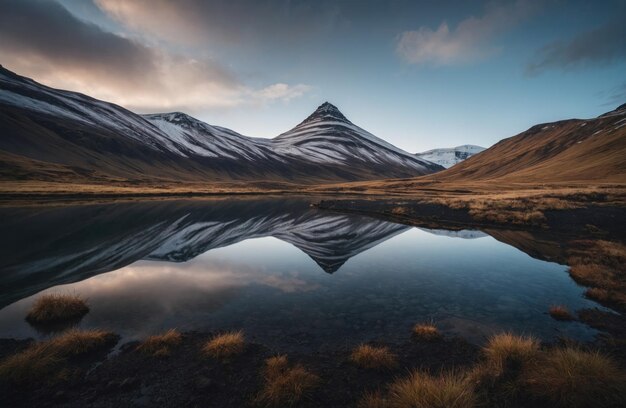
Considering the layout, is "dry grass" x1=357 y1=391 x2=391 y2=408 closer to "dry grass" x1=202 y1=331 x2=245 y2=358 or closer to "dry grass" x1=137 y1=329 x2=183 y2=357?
"dry grass" x1=202 y1=331 x2=245 y2=358

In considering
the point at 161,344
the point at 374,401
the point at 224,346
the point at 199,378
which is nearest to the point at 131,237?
the point at 161,344

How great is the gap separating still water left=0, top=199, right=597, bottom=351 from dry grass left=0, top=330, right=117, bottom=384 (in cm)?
123

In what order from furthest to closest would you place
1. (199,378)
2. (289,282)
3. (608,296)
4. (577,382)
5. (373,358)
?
(289,282) < (608,296) < (373,358) < (199,378) < (577,382)

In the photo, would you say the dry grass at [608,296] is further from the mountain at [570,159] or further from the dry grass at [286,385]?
the mountain at [570,159]

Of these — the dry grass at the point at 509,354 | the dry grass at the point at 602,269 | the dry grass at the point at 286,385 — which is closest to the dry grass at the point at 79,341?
the dry grass at the point at 286,385

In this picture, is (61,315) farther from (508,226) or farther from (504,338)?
(508,226)

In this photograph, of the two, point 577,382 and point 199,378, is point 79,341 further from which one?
point 577,382

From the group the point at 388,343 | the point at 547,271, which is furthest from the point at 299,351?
the point at 547,271

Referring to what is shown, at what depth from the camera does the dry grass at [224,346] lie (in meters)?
11.6

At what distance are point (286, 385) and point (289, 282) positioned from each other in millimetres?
12467

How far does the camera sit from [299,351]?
12.2 meters

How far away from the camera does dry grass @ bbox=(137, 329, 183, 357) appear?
11625 mm

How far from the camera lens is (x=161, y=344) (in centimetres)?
1222

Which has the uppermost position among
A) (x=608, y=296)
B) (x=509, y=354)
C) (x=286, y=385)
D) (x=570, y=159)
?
(x=570, y=159)
